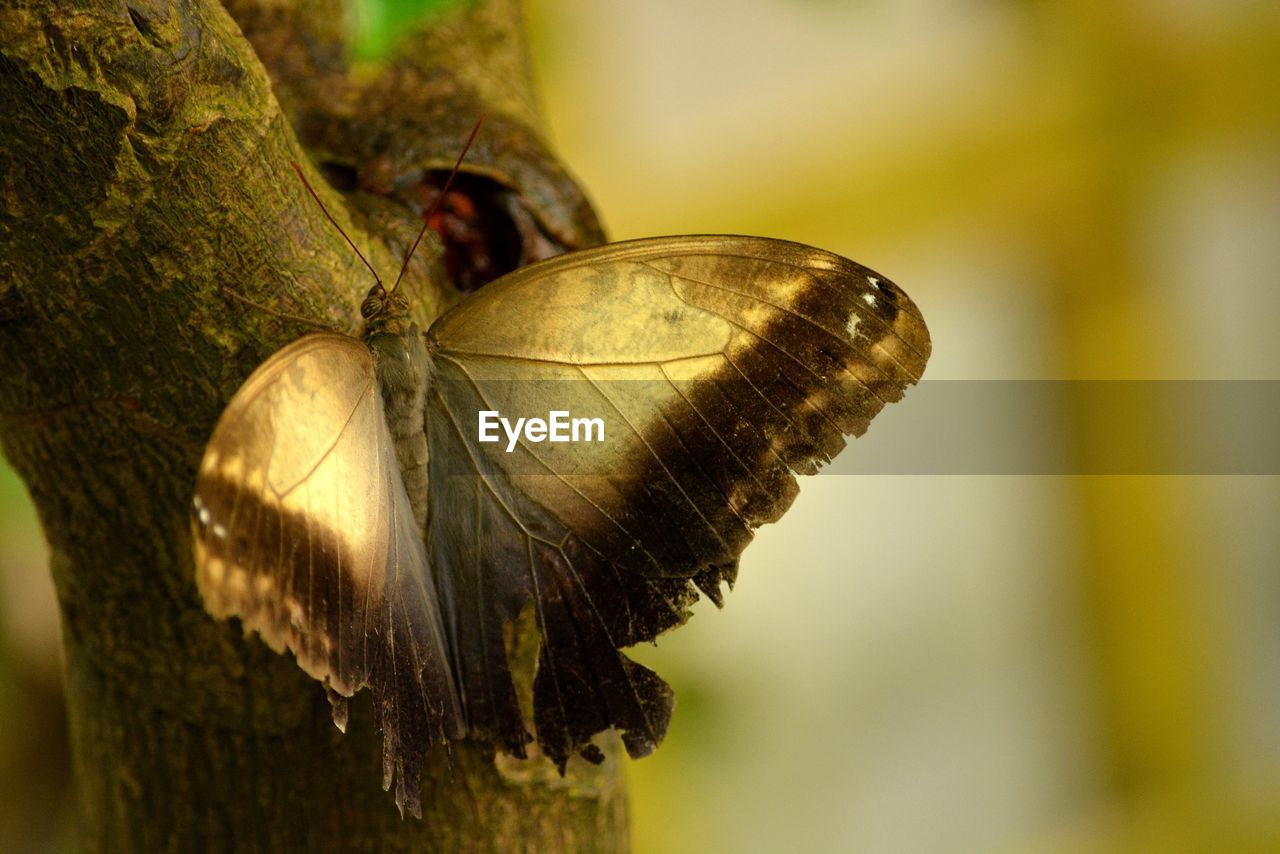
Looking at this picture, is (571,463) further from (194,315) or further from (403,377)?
(194,315)

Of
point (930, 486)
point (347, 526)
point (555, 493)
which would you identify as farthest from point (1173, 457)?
point (347, 526)

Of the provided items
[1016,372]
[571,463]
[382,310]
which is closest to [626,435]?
[571,463]

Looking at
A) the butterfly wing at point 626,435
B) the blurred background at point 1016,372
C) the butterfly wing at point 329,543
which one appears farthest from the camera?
the blurred background at point 1016,372

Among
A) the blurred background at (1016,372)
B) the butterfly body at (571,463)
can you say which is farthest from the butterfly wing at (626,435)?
the blurred background at (1016,372)

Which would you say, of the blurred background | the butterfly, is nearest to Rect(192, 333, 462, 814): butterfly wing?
the butterfly

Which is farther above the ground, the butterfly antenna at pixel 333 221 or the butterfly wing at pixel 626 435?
the butterfly antenna at pixel 333 221

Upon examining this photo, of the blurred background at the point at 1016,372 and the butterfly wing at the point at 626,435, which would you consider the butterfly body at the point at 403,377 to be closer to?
the butterfly wing at the point at 626,435
